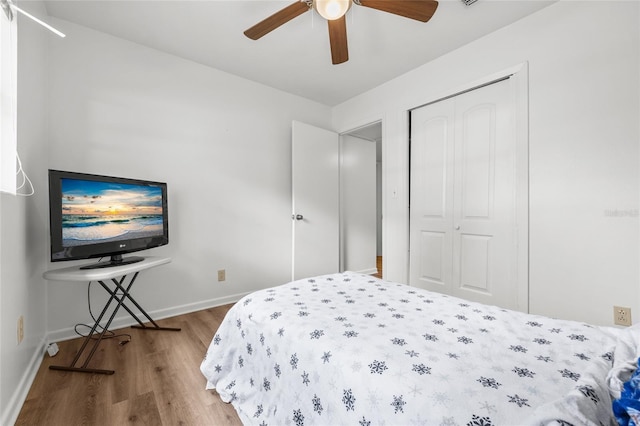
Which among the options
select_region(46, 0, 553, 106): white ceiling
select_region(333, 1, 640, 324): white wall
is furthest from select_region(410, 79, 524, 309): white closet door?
select_region(46, 0, 553, 106): white ceiling

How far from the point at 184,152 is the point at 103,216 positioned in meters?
1.00

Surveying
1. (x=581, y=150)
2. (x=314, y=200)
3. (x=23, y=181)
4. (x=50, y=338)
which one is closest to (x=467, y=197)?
(x=581, y=150)

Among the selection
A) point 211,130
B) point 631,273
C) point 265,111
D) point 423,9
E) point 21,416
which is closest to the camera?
point 21,416

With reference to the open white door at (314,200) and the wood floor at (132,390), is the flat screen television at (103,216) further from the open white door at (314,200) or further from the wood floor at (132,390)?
the open white door at (314,200)

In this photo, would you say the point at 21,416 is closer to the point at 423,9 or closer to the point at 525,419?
the point at 525,419

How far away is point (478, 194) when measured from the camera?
2.58 m

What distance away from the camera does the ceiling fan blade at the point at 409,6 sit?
1.51 meters

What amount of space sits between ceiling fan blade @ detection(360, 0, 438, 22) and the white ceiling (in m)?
0.62

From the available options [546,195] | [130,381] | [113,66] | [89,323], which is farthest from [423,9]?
[89,323]

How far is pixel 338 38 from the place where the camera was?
1789 mm

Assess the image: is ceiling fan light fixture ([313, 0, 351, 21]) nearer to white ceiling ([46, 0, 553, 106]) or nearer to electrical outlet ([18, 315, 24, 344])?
white ceiling ([46, 0, 553, 106])

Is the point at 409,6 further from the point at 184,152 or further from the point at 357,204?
the point at 357,204

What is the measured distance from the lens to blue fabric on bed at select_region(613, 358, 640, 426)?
0.54 m

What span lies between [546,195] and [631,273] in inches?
26.6
